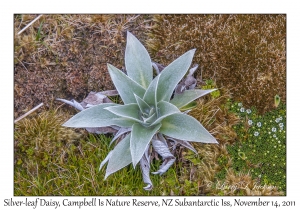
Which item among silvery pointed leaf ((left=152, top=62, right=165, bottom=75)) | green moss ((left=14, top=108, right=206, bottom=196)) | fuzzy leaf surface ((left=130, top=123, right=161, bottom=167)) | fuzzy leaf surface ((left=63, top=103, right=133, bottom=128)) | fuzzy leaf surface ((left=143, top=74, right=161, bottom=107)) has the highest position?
silvery pointed leaf ((left=152, top=62, right=165, bottom=75))

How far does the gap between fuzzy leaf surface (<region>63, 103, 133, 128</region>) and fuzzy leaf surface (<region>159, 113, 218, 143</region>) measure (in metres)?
0.26

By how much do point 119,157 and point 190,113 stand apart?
2.12 ft

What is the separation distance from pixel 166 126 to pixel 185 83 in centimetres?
39

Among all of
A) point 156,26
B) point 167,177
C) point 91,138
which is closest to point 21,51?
point 91,138

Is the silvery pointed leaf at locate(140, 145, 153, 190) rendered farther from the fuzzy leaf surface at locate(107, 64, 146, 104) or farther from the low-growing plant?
the fuzzy leaf surface at locate(107, 64, 146, 104)

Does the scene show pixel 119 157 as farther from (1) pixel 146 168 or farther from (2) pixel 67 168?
(2) pixel 67 168

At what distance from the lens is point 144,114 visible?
240 centimetres

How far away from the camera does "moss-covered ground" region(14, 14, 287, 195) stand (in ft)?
8.77

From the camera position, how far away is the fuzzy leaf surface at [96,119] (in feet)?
7.83

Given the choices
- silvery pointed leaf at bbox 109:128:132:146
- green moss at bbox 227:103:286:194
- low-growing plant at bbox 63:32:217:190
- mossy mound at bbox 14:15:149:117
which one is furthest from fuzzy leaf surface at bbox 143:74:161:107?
green moss at bbox 227:103:286:194

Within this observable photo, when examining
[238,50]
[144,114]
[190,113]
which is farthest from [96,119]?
[238,50]

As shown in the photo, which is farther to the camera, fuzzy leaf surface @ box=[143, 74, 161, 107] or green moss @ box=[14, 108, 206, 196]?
green moss @ box=[14, 108, 206, 196]

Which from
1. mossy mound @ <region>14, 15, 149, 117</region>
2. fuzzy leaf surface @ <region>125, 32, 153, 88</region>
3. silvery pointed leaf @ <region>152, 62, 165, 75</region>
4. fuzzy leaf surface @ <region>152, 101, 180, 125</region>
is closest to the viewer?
fuzzy leaf surface @ <region>152, 101, 180, 125</region>

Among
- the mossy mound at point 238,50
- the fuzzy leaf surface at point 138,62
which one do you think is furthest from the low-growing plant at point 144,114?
the mossy mound at point 238,50
